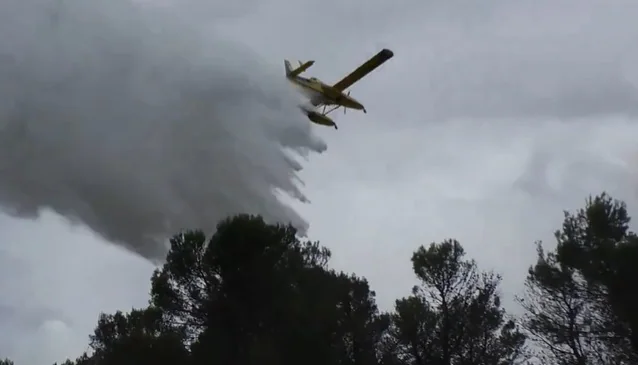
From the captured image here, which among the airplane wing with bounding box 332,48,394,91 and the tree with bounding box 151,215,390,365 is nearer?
the tree with bounding box 151,215,390,365

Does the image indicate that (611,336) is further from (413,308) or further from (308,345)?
(308,345)

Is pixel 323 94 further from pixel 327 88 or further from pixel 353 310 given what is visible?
pixel 353 310

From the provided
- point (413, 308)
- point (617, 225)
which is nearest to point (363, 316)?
point (413, 308)

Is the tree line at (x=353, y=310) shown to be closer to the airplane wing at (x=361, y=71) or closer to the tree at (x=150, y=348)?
the tree at (x=150, y=348)

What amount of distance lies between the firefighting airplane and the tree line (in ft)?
17.1

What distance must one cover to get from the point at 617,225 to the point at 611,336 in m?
4.51

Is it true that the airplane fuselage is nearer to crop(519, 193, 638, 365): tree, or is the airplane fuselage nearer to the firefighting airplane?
the firefighting airplane

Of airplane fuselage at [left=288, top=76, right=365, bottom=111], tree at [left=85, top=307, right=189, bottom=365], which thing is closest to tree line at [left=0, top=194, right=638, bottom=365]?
tree at [left=85, top=307, right=189, bottom=365]

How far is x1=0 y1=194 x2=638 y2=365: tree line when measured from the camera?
19781 mm

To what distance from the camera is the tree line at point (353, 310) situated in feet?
64.9

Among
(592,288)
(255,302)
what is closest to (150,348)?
(255,302)

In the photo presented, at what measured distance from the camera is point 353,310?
25562mm

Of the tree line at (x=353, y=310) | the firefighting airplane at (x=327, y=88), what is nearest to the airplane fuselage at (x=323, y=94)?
the firefighting airplane at (x=327, y=88)

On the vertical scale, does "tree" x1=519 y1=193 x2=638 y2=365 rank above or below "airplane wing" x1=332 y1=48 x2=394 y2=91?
below
